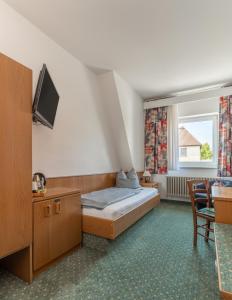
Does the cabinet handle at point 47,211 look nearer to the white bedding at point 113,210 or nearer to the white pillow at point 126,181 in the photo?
the white bedding at point 113,210

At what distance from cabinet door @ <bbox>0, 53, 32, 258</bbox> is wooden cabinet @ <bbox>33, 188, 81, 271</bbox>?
0.13 meters

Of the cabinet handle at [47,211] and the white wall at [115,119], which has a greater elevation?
the white wall at [115,119]

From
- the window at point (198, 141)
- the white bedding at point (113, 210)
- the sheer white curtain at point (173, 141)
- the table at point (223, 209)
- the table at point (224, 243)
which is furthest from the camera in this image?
the sheer white curtain at point (173, 141)

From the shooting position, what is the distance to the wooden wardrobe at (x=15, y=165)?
4.94 feet

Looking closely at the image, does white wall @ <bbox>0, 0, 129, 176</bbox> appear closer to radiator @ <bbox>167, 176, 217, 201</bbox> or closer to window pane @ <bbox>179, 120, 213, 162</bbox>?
radiator @ <bbox>167, 176, 217, 201</bbox>

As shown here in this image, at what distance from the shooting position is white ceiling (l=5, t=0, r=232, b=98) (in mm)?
2041

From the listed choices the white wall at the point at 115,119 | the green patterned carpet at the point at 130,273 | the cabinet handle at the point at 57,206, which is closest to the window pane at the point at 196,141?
the white wall at the point at 115,119

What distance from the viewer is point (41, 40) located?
2.45 m

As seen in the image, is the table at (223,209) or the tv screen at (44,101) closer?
the table at (223,209)

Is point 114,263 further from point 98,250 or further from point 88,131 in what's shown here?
point 88,131

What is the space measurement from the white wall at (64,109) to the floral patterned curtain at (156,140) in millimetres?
1455

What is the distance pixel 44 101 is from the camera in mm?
2186

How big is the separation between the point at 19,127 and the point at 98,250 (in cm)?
175

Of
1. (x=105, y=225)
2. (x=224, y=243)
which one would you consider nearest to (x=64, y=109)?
(x=105, y=225)
